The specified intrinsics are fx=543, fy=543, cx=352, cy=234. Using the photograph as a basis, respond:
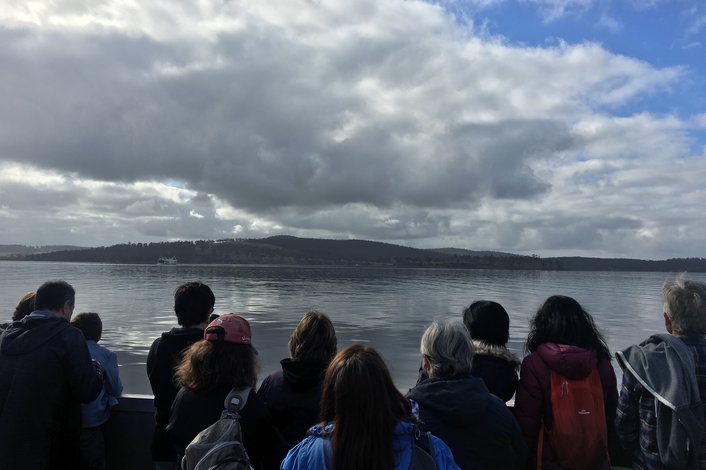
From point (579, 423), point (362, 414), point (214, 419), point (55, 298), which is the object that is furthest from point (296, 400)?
point (55, 298)

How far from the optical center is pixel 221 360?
293cm

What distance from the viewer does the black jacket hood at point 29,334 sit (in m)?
3.39

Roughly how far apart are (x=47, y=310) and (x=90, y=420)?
980mm

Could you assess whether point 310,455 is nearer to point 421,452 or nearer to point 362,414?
point 362,414

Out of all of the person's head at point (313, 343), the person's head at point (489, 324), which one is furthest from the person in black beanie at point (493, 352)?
the person's head at point (313, 343)

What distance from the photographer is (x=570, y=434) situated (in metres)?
3.06

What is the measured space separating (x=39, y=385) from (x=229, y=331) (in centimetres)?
138

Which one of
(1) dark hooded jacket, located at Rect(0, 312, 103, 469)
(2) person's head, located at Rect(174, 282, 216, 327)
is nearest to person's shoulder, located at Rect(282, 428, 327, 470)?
(2) person's head, located at Rect(174, 282, 216, 327)

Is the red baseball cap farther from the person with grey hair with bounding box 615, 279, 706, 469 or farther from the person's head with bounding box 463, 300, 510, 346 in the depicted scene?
the person with grey hair with bounding box 615, 279, 706, 469

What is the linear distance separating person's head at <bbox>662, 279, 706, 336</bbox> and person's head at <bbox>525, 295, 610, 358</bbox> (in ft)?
1.29

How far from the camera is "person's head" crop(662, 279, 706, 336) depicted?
2.90 metres

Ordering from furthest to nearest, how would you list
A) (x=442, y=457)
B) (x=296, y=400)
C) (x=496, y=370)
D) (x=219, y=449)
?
(x=496, y=370) → (x=296, y=400) → (x=219, y=449) → (x=442, y=457)

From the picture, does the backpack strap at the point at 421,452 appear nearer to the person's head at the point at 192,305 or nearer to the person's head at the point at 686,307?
the person's head at the point at 686,307

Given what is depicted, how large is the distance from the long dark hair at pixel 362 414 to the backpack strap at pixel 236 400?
0.87 metres
